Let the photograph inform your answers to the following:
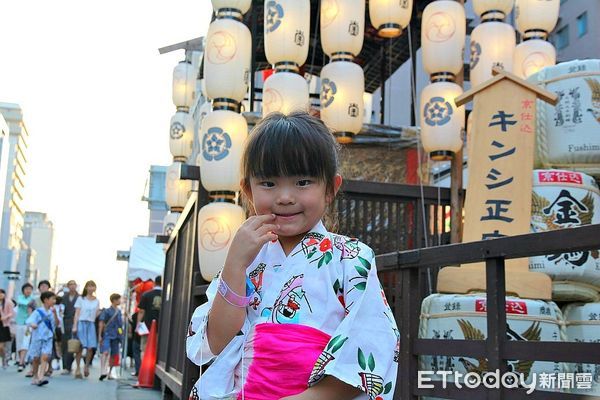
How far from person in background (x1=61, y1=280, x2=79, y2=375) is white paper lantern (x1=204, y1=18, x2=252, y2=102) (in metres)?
6.17

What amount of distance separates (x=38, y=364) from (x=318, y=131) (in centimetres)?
1017

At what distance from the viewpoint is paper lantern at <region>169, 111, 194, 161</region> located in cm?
1448

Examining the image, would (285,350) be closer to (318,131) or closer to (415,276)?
(318,131)

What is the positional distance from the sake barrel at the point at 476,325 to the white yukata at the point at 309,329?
154 centimetres

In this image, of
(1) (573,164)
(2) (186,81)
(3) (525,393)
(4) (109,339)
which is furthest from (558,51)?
(3) (525,393)

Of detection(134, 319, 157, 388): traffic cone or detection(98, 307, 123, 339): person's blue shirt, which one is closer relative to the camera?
detection(134, 319, 157, 388): traffic cone

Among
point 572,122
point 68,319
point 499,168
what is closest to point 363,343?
point 499,168

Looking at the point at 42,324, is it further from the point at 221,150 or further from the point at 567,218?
the point at 567,218

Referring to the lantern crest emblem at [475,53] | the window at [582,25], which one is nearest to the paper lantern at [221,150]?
the lantern crest emblem at [475,53]

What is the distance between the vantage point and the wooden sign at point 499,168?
12.6ft

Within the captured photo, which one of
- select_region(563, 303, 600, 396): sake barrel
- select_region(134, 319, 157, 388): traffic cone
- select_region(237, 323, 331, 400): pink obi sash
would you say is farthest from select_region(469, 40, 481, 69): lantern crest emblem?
select_region(237, 323, 331, 400): pink obi sash

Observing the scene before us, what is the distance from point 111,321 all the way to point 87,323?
30.0 inches

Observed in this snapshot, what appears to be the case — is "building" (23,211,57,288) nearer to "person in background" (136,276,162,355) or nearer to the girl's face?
"person in background" (136,276,162,355)

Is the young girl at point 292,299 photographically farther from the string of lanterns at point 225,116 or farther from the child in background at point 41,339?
the child in background at point 41,339
